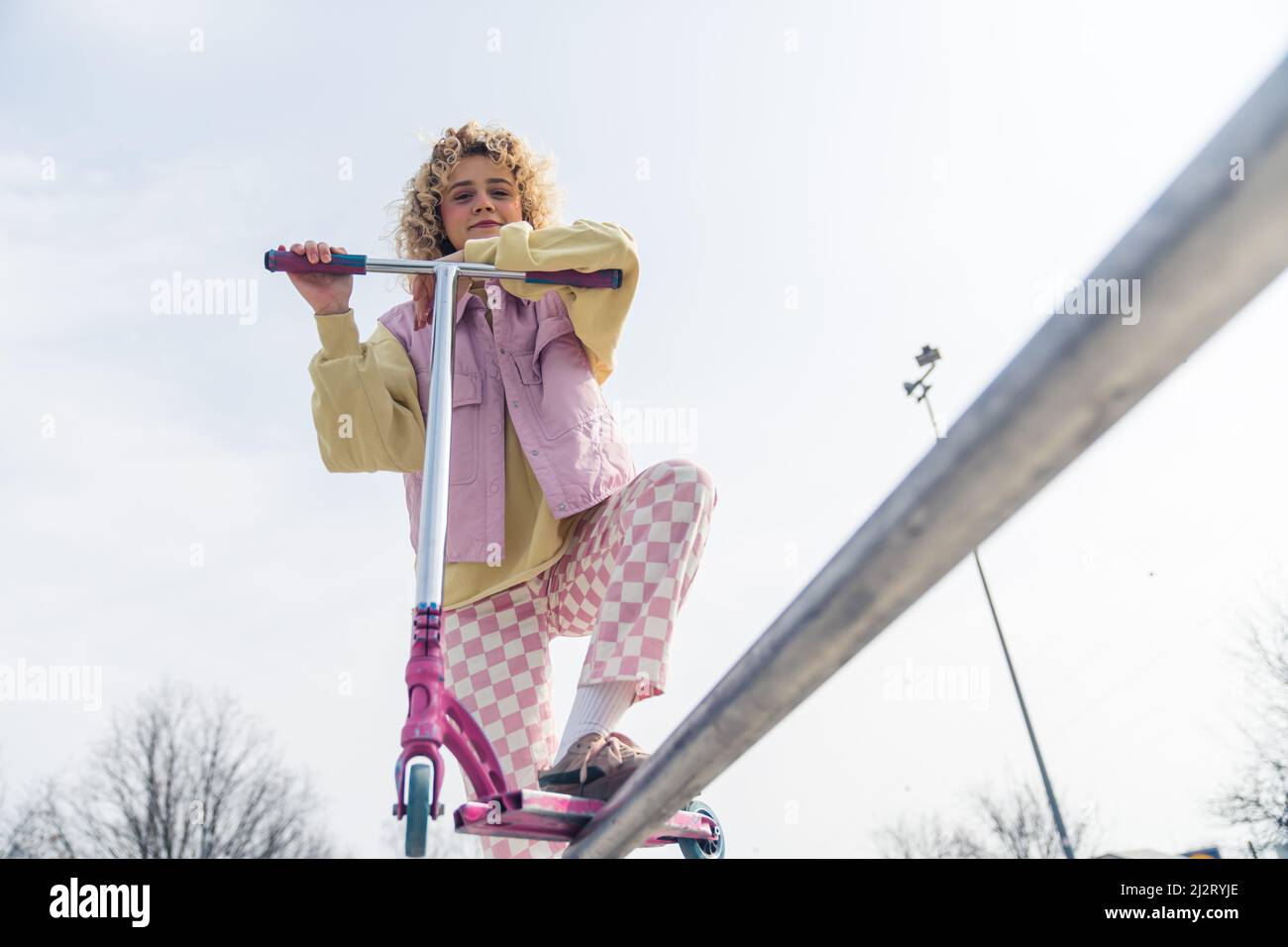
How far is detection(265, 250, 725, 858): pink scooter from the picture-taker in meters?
1.64

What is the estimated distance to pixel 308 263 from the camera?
7.68 ft

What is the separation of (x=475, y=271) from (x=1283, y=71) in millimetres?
2168

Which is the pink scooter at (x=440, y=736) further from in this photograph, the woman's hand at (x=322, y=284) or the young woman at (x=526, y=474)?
the young woman at (x=526, y=474)

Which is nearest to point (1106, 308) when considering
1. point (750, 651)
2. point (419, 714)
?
point (750, 651)

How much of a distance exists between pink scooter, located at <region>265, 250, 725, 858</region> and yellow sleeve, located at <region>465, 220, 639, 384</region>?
4 cm

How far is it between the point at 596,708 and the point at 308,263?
1198mm

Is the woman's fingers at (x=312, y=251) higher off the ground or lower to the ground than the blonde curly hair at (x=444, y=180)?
lower

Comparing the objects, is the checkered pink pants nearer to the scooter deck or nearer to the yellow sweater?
the yellow sweater

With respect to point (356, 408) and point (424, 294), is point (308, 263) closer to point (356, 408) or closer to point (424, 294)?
point (356, 408)

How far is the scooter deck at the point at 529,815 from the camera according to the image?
1639mm

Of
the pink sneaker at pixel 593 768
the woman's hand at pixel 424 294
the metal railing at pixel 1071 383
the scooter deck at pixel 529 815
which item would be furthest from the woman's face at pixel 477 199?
the metal railing at pixel 1071 383
